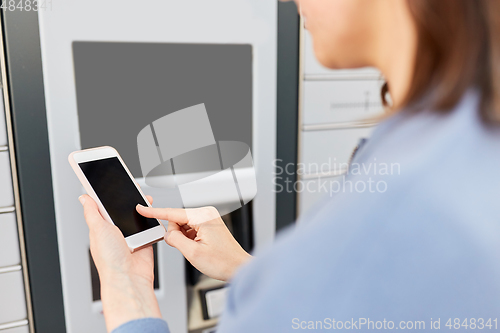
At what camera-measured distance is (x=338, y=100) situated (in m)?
0.99

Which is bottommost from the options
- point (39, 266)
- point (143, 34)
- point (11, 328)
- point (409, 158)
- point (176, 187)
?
point (11, 328)

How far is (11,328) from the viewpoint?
31.4 inches

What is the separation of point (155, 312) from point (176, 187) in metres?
0.39

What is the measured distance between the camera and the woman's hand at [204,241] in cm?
68

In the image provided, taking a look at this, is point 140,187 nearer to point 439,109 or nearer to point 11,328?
point 11,328

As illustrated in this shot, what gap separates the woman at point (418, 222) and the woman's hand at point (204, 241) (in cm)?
39

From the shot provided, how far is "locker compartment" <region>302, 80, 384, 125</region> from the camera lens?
958 mm

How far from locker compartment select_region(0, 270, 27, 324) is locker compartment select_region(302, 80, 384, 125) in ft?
2.36

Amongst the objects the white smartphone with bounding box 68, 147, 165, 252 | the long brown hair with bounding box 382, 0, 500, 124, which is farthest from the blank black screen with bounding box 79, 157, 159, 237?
the long brown hair with bounding box 382, 0, 500, 124

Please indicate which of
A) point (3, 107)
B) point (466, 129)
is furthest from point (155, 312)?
point (3, 107)

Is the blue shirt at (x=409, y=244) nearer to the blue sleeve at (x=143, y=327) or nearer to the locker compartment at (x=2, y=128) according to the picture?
the blue sleeve at (x=143, y=327)

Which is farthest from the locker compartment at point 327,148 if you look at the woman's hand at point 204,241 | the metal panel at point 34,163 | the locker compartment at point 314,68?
the metal panel at point 34,163

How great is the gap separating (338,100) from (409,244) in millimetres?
786

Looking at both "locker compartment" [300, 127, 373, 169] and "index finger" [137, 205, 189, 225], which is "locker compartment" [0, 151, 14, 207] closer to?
"index finger" [137, 205, 189, 225]
